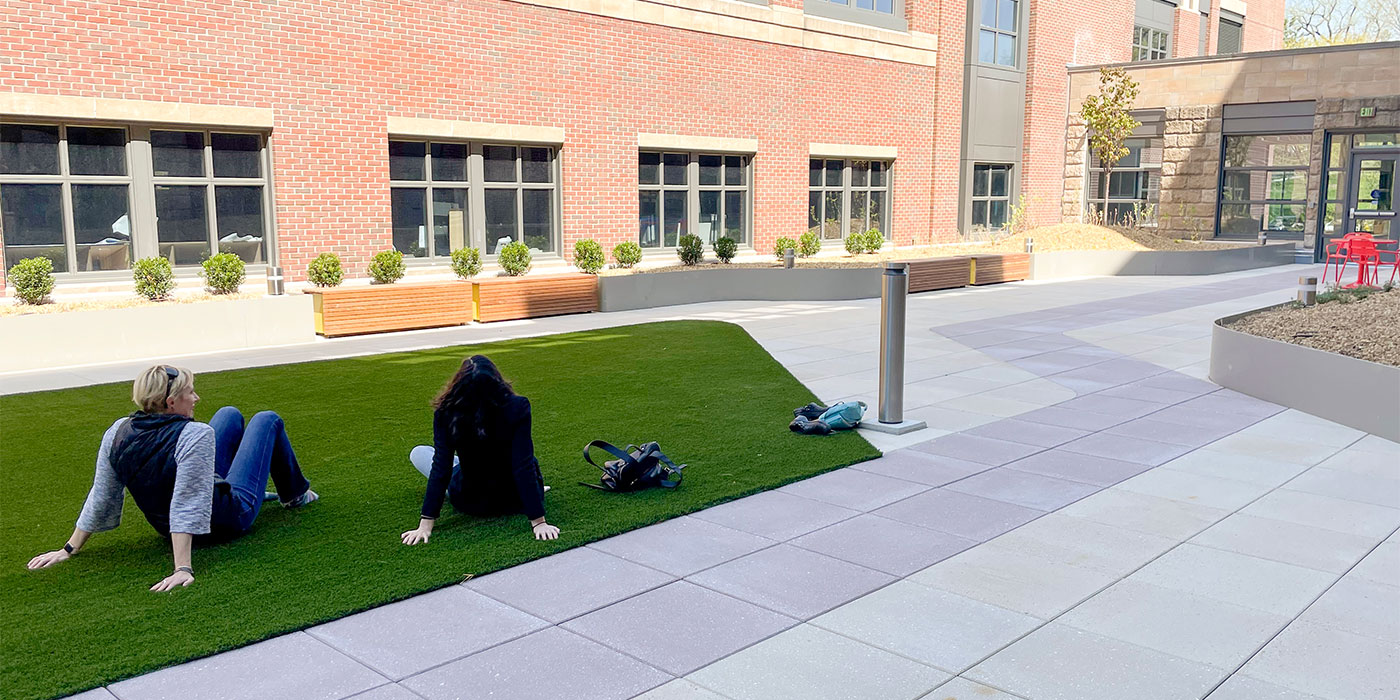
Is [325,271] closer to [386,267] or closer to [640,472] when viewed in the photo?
[386,267]

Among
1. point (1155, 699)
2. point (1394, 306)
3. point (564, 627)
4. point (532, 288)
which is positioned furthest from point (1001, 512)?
point (532, 288)

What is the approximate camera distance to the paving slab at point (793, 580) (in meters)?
5.20

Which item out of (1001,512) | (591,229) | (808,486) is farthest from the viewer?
(591,229)

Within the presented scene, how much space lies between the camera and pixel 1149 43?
3525 centimetres

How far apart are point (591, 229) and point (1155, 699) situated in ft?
56.1

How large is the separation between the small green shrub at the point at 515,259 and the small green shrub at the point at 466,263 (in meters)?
0.62

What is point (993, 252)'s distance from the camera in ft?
86.8

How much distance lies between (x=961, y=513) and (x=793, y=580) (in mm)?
1658

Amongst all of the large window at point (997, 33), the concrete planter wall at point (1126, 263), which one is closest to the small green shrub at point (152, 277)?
the concrete planter wall at point (1126, 263)

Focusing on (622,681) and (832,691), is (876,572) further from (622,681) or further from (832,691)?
(622,681)

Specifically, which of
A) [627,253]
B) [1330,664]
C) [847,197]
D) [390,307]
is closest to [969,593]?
[1330,664]

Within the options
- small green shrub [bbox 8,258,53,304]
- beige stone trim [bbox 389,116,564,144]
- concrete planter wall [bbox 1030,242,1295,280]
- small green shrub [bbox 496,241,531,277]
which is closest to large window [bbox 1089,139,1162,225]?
concrete planter wall [bbox 1030,242,1295,280]

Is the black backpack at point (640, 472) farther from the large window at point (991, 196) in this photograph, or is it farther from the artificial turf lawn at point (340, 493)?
the large window at point (991, 196)

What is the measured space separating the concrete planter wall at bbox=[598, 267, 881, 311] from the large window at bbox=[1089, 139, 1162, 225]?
548 inches
